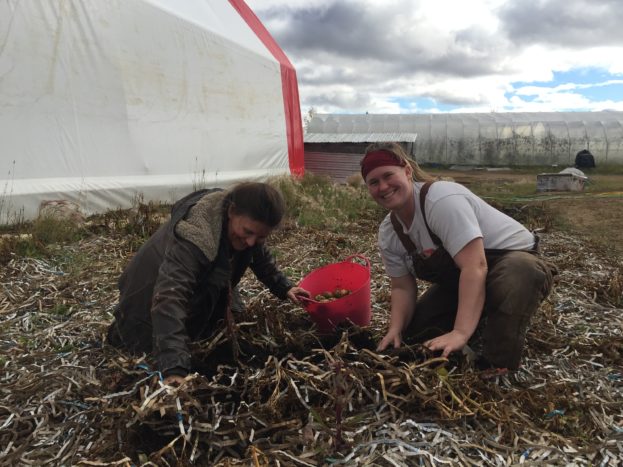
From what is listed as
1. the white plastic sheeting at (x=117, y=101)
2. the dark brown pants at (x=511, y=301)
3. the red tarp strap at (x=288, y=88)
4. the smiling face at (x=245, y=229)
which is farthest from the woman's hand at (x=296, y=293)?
the red tarp strap at (x=288, y=88)

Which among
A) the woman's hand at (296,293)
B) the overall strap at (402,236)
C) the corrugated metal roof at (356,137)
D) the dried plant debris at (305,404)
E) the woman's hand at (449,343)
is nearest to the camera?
the dried plant debris at (305,404)

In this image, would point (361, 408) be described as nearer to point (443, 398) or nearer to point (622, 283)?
point (443, 398)

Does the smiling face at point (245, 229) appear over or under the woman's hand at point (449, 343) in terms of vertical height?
over

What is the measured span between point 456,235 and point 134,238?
3.59 metres

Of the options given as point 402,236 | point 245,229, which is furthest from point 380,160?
point 245,229

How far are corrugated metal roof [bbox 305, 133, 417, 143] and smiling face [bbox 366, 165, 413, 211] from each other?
19318 mm

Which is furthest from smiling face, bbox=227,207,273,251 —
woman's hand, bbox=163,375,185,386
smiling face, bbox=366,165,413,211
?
woman's hand, bbox=163,375,185,386

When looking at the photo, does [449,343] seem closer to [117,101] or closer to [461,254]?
[461,254]

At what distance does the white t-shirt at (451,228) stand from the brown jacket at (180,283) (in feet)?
2.53

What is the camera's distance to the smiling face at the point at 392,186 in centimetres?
238

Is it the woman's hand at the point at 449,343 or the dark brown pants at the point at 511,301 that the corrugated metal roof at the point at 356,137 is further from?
the woman's hand at the point at 449,343

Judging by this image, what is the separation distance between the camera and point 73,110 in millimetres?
6066

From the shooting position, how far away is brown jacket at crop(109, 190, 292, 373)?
2.02 m

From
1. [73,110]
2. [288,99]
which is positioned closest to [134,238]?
[73,110]
